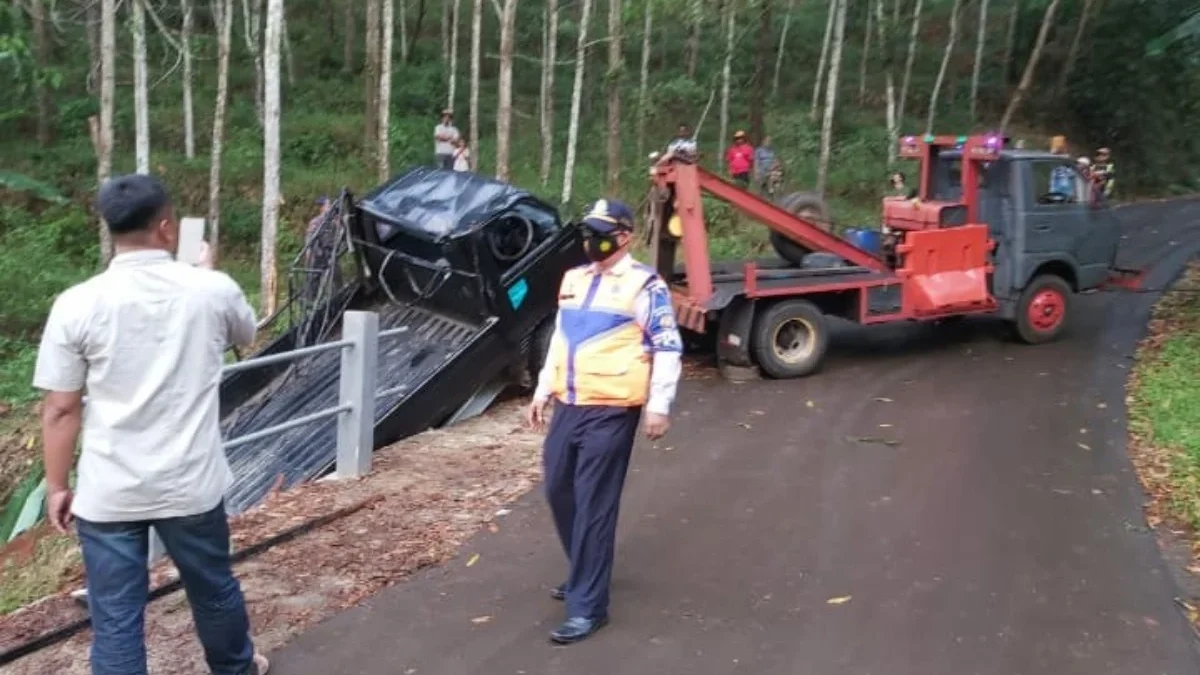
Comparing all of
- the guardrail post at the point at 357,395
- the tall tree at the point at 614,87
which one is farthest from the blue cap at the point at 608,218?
the tall tree at the point at 614,87

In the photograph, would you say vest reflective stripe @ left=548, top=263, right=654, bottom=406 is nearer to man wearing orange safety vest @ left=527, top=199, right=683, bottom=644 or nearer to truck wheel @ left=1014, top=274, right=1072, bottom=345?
man wearing orange safety vest @ left=527, top=199, right=683, bottom=644

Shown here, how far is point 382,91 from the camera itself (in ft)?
68.4

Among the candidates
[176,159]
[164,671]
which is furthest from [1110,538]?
[176,159]

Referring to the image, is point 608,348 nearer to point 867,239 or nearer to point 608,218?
point 608,218

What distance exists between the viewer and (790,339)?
11.2m

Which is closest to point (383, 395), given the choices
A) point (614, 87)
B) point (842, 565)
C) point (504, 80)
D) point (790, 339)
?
point (842, 565)

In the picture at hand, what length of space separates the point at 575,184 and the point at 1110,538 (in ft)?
68.7

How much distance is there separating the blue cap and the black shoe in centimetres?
167

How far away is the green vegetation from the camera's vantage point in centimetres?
721

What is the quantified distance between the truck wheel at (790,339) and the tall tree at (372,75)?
15613 mm

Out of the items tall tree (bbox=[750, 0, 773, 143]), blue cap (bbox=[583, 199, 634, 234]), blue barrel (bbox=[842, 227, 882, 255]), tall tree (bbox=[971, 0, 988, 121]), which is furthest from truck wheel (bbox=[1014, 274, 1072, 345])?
tall tree (bbox=[971, 0, 988, 121])

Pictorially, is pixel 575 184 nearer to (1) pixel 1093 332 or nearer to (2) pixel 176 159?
(2) pixel 176 159

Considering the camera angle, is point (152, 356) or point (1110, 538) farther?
point (1110, 538)

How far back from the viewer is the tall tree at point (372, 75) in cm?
2503
